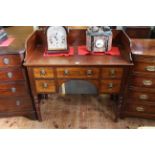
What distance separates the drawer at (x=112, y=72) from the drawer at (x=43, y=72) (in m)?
0.43

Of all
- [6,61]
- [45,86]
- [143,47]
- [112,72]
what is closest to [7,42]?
[6,61]

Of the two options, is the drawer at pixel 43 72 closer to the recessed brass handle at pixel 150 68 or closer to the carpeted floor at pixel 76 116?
the carpeted floor at pixel 76 116

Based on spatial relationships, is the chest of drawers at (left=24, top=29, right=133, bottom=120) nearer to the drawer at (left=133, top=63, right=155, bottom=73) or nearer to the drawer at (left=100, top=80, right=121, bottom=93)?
the drawer at (left=100, top=80, right=121, bottom=93)

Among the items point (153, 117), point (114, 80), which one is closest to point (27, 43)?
point (114, 80)

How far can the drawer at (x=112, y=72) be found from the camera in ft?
4.46

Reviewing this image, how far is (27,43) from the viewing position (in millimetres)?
1369

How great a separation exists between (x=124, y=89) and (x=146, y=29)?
2.50ft

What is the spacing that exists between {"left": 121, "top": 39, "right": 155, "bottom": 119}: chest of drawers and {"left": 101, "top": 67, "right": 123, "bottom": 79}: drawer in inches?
4.7

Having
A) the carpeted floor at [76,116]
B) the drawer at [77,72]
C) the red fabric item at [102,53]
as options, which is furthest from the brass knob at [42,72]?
the carpeted floor at [76,116]

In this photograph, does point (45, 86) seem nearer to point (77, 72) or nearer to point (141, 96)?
point (77, 72)

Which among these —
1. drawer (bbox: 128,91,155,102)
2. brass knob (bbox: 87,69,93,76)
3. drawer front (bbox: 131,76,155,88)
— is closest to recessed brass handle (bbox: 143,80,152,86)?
drawer front (bbox: 131,76,155,88)

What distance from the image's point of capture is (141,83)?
4.91 ft
